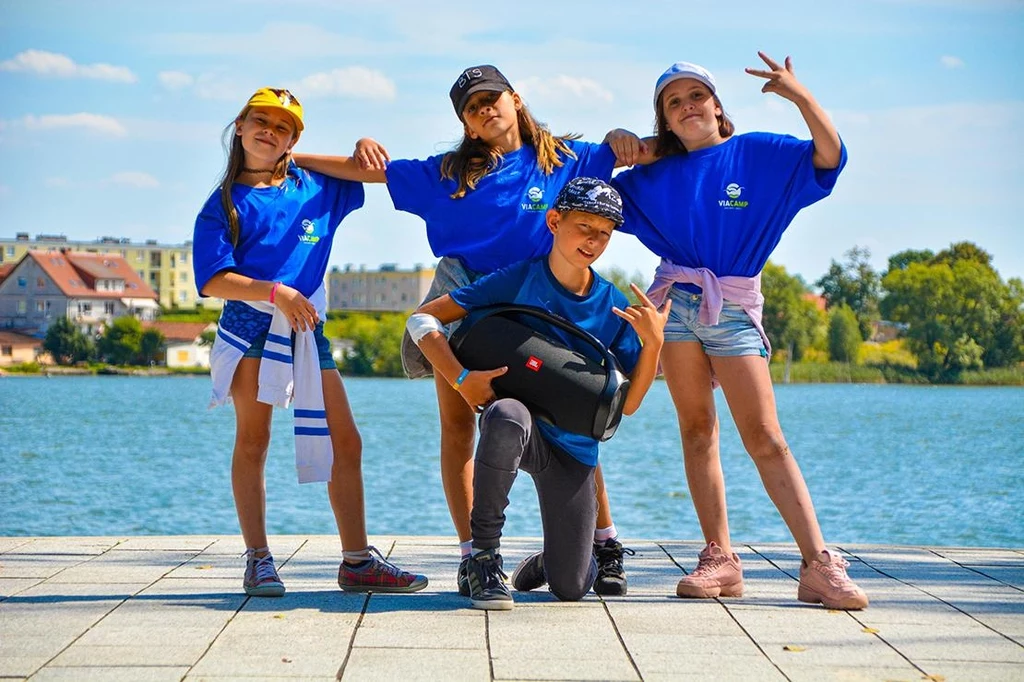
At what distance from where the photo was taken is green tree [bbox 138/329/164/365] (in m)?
83.2

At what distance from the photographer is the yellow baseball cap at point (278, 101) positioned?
444 cm

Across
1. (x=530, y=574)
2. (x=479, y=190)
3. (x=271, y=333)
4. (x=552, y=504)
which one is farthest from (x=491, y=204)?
(x=530, y=574)

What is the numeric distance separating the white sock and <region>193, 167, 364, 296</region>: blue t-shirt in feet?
4.25

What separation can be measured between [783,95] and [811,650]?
1.82 m

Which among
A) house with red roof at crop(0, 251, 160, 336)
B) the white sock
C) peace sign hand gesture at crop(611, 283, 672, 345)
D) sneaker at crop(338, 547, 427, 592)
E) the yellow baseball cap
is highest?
house with red roof at crop(0, 251, 160, 336)

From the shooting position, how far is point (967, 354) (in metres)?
65.6

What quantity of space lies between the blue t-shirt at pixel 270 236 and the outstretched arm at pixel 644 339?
1.07 m

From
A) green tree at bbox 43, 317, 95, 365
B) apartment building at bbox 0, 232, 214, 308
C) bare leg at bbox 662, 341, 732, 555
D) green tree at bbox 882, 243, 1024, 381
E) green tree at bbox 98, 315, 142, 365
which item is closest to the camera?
bare leg at bbox 662, 341, 732, 555

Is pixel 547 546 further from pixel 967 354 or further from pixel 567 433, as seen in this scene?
pixel 967 354

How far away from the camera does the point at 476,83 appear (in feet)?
14.4

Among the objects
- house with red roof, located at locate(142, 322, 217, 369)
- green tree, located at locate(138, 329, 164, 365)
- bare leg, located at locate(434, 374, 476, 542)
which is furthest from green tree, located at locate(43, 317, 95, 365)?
bare leg, located at locate(434, 374, 476, 542)

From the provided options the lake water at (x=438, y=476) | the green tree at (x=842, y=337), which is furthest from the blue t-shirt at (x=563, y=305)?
the green tree at (x=842, y=337)

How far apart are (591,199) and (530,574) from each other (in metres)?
1.29

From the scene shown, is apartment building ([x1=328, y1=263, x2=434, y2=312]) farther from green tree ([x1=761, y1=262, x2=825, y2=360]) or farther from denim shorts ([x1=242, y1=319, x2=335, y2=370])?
denim shorts ([x1=242, y1=319, x2=335, y2=370])
